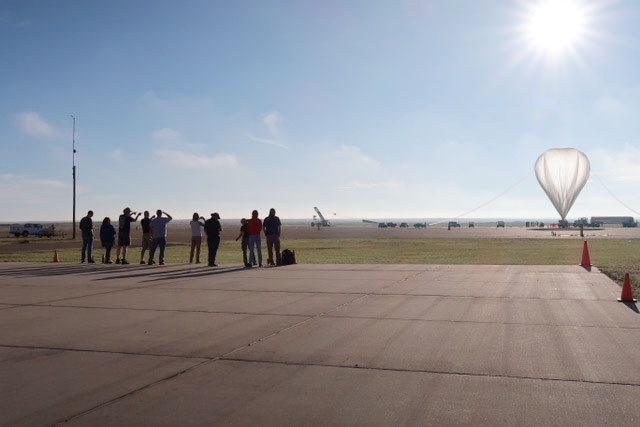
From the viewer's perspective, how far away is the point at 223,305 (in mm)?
10164

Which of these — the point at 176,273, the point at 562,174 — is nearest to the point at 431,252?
the point at 176,273

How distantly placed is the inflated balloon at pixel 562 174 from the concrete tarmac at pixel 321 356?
100201 mm

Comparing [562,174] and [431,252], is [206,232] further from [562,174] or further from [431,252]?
[562,174]

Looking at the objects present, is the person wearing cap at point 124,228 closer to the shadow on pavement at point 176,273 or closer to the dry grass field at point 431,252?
the shadow on pavement at point 176,273

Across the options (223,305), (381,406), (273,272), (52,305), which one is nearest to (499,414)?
(381,406)

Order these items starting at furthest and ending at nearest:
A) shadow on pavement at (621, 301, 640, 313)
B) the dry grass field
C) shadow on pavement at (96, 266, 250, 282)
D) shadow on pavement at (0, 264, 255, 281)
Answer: the dry grass field < shadow on pavement at (0, 264, 255, 281) < shadow on pavement at (96, 266, 250, 282) < shadow on pavement at (621, 301, 640, 313)

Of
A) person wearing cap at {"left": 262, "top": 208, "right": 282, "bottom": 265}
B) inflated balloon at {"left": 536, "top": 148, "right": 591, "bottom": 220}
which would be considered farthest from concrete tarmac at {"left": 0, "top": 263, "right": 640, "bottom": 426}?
inflated balloon at {"left": 536, "top": 148, "right": 591, "bottom": 220}

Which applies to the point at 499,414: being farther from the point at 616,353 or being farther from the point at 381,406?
the point at 616,353

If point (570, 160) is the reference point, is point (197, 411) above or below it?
below

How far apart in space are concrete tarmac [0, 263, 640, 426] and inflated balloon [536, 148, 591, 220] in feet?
329

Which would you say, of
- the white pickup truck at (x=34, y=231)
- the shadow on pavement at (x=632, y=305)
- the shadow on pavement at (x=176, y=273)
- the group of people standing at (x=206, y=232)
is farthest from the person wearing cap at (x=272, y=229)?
the white pickup truck at (x=34, y=231)

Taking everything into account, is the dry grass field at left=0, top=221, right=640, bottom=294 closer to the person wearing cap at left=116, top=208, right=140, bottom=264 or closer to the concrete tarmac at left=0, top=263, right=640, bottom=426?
the person wearing cap at left=116, top=208, right=140, bottom=264

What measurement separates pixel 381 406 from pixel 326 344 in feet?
7.48

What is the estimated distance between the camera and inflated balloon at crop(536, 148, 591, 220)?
338 feet
